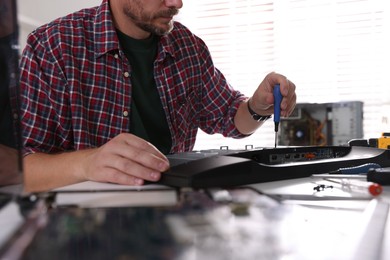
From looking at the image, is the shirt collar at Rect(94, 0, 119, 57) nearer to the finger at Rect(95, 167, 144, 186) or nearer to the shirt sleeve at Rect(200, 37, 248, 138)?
the shirt sleeve at Rect(200, 37, 248, 138)

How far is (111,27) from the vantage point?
1.17 metres

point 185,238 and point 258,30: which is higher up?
point 258,30

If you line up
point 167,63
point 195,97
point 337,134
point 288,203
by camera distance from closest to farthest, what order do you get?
point 288,203 < point 167,63 < point 195,97 < point 337,134

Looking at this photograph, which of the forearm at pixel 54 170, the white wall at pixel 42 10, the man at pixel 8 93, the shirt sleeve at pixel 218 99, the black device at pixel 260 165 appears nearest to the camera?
the man at pixel 8 93

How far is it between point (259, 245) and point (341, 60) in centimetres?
232

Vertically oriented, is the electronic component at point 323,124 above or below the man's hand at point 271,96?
below

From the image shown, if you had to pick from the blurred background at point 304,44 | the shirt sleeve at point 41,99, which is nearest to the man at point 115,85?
the shirt sleeve at point 41,99

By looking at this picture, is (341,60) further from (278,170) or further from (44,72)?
(278,170)

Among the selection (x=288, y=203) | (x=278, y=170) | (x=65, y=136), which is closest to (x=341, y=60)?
(x=65, y=136)

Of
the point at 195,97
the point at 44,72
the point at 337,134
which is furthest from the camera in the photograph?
the point at 337,134

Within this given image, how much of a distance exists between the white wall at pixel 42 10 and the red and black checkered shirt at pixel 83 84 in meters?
0.81

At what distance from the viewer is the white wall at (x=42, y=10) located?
6.41ft

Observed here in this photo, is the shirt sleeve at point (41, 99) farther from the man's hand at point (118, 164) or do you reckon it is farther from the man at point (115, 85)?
the man's hand at point (118, 164)

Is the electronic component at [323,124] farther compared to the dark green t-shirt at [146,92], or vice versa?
the electronic component at [323,124]
